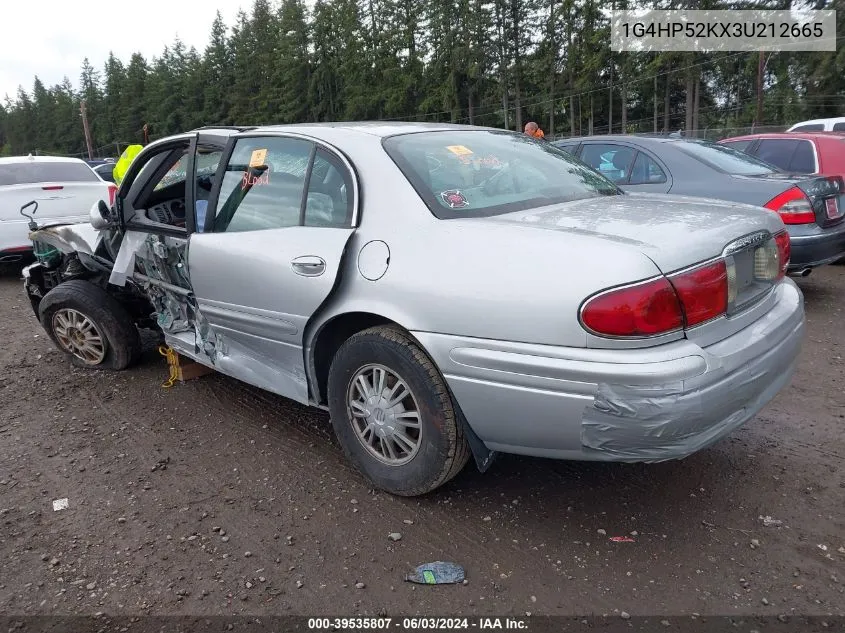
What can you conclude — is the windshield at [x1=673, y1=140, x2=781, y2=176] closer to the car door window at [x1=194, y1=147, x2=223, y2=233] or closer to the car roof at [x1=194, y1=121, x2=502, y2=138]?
the car roof at [x1=194, y1=121, x2=502, y2=138]

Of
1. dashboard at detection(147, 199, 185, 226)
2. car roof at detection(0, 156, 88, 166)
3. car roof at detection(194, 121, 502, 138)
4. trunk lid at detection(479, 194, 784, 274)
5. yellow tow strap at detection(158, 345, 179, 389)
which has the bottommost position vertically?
yellow tow strap at detection(158, 345, 179, 389)

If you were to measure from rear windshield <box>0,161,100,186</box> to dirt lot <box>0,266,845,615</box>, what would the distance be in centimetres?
591

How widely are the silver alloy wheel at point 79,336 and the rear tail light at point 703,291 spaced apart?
159 inches

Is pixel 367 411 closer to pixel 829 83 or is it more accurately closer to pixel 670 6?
pixel 670 6

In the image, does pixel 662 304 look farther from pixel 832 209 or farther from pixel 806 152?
pixel 806 152

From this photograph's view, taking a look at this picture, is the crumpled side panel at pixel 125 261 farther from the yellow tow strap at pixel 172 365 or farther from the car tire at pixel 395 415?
the car tire at pixel 395 415

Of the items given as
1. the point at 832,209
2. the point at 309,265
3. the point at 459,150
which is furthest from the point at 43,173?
the point at 832,209

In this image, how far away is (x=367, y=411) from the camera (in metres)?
2.99

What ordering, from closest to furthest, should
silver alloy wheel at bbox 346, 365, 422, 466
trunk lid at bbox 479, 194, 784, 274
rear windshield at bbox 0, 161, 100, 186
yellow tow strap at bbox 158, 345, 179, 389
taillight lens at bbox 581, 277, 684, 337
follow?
taillight lens at bbox 581, 277, 684, 337, trunk lid at bbox 479, 194, 784, 274, silver alloy wheel at bbox 346, 365, 422, 466, yellow tow strap at bbox 158, 345, 179, 389, rear windshield at bbox 0, 161, 100, 186

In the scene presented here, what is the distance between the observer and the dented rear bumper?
224cm

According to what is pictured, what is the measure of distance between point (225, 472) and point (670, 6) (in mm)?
49648

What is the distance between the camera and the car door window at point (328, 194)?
301 cm

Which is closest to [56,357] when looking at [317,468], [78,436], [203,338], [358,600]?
[78,436]

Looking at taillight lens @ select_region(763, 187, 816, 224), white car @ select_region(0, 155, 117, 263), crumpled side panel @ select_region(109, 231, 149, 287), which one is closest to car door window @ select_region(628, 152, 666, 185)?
taillight lens @ select_region(763, 187, 816, 224)
